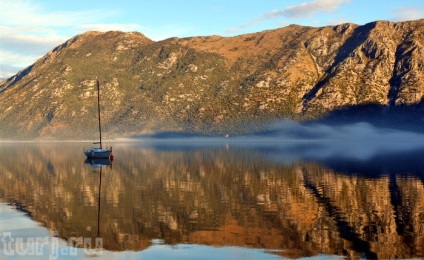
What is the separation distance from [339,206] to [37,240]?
→ 1260 inches

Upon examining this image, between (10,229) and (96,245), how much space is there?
11026mm

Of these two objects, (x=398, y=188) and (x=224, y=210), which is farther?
(x=398, y=188)

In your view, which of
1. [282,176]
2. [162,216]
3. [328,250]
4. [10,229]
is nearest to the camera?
[328,250]

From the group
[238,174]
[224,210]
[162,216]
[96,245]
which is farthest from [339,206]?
[238,174]

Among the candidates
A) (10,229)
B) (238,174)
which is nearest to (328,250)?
(10,229)

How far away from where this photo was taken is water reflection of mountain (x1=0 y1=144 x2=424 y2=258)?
4481 cm

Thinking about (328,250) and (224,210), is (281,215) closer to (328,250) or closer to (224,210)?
(224,210)

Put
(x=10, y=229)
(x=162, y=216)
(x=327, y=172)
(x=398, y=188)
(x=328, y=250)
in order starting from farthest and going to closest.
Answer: (x=327, y=172)
(x=398, y=188)
(x=162, y=216)
(x=10, y=229)
(x=328, y=250)

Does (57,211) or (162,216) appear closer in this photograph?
(162,216)

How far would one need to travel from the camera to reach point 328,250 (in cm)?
4109

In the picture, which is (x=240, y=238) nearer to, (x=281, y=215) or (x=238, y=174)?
(x=281, y=215)

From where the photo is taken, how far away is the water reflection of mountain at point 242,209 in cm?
4481

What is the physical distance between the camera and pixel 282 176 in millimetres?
96688

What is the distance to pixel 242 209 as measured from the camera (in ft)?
197
